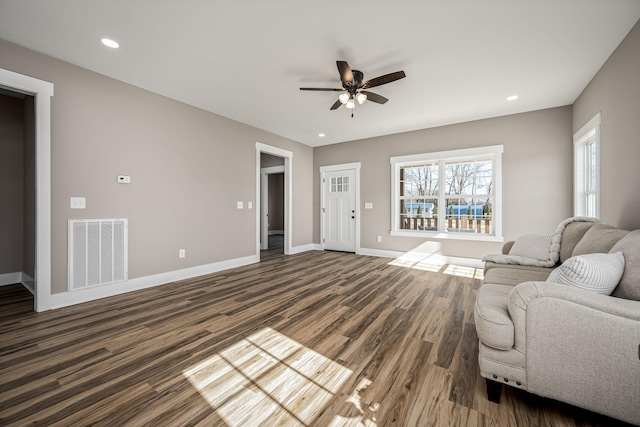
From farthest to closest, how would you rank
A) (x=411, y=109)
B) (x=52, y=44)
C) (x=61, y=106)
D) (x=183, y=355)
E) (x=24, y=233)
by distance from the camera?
1. (x=411, y=109)
2. (x=24, y=233)
3. (x=61, y=106)
4. (x=52, y=44)
5. (x=183, y=355)

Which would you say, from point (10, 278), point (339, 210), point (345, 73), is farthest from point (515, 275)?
point (10, 278)

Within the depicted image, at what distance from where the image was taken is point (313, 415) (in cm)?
131

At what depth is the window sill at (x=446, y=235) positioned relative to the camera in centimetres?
454

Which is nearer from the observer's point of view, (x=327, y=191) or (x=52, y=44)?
(x=52, y=44)

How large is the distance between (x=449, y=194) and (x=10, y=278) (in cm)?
720

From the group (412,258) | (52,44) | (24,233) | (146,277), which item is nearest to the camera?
(52,44)

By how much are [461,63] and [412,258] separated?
11.8ft

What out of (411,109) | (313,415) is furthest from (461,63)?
(313,415)

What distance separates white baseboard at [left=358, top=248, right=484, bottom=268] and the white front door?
1.57 feet

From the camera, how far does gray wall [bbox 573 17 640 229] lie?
87.9 inches

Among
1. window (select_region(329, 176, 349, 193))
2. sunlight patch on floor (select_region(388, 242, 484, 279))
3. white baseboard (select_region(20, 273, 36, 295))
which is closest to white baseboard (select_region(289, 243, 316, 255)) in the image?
window (select_region(329, 176, 349, 193))

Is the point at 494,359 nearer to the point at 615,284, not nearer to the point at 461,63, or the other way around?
the point at 615,284

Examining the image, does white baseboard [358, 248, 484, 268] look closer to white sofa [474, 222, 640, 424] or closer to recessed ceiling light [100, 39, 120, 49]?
white sofa [474, 222, 640, 424]

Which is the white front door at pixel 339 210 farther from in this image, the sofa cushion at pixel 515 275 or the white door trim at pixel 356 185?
the sofa cushion at pixel 515 275
